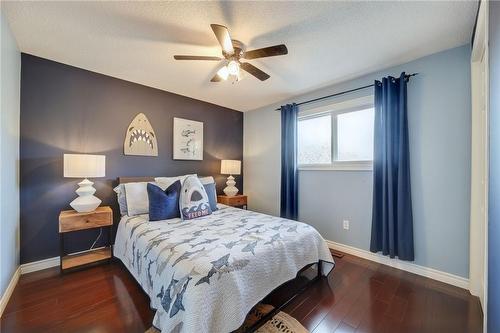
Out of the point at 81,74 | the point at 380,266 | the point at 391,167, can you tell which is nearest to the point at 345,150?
the point at 391,167

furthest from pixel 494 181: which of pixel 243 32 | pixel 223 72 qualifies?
pixel 223 72

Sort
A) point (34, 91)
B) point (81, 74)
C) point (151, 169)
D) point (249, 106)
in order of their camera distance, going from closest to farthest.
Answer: point (34, 91) < point (81, 74) < point (151, 169) < point (249, 106)

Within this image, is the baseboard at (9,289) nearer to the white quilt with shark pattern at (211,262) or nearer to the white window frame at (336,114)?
the white quilt with shark pattern at (211,262)

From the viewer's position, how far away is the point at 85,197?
2.36 meters

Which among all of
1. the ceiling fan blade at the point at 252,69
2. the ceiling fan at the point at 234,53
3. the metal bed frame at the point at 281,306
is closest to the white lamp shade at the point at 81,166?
the ceiling fan at the point at 234,53

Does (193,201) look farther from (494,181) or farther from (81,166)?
(494,181)

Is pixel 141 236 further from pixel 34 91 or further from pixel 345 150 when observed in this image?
pixel 345 150

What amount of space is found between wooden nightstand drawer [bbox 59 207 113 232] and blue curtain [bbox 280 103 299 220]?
7.99ft

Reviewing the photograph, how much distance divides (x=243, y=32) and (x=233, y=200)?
264cm

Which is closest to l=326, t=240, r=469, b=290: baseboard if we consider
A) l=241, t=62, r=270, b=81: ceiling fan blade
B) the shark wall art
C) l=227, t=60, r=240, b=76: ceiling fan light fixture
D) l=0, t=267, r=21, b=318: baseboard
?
l=241, t=62, r=270, b=81: ceiling fan blade

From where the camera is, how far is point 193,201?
246 cm

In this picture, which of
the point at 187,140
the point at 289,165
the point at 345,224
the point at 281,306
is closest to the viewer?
the point at 281,306

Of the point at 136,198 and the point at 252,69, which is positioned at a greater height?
the point at 252,69

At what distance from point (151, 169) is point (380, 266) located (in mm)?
3283
